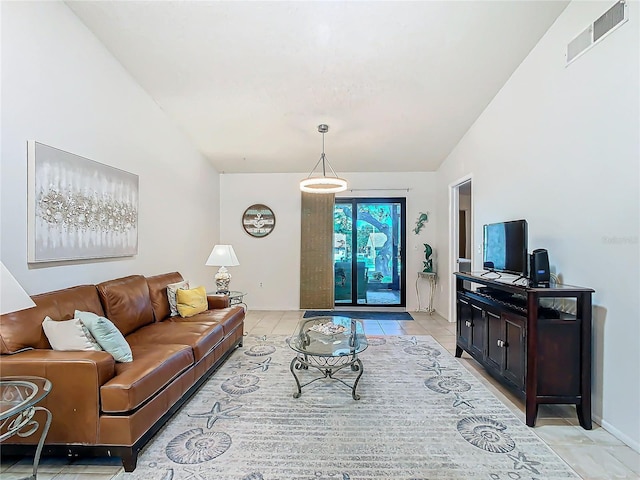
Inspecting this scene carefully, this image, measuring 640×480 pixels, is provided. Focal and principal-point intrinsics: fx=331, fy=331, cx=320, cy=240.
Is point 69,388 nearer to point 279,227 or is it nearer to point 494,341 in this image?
point 494,341

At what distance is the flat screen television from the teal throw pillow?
312 centimetres

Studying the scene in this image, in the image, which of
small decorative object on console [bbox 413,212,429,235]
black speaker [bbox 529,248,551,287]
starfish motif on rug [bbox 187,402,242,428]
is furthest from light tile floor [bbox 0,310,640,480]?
small decorative object on console [bbox 413,212,429,235]

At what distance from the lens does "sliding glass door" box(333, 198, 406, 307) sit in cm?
633

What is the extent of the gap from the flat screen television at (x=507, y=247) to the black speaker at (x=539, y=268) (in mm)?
167

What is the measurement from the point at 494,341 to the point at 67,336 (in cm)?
326

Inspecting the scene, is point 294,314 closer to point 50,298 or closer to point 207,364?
point 207,364

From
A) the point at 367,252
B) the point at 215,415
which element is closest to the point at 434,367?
the point at 215,415

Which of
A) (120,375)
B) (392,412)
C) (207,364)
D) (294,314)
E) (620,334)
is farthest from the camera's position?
(294,314)

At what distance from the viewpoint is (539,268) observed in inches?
101

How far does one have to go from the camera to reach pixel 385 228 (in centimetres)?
635

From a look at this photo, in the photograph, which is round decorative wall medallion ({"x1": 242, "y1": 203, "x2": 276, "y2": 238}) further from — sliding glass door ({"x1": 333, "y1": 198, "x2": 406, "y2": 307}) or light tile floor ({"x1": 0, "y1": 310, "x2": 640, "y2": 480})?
light tile floor ({"x1": 0, "y1": 310, "x2": 640, "y2": 480})

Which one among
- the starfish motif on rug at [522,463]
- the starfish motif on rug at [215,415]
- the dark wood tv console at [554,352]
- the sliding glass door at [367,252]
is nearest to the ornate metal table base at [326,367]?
the starfish motif on rug at [215,415]

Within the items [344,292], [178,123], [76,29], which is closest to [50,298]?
[76,29]

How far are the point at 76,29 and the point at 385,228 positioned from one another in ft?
16.8
